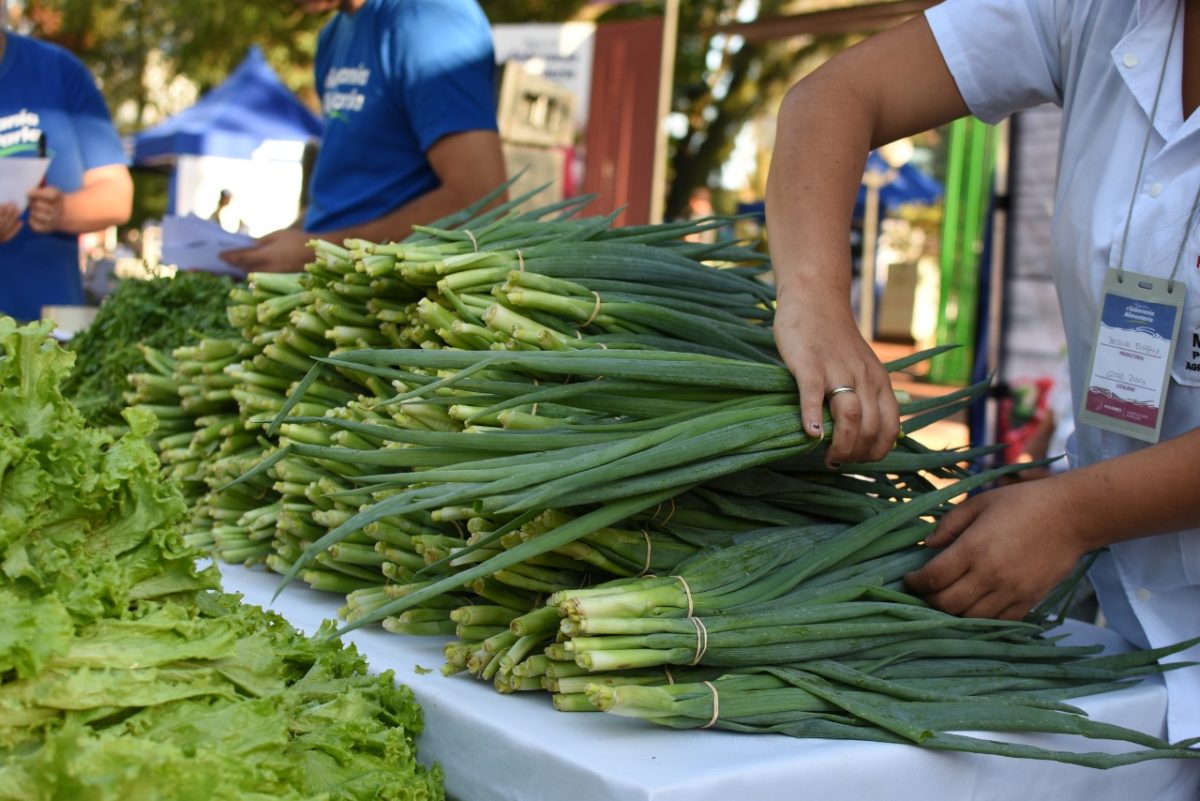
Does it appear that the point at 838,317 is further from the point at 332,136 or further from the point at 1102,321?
the point at 332,136

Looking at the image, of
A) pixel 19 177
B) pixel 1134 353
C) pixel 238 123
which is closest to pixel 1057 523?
pixel 1134 353

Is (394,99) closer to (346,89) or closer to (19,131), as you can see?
(346,89)

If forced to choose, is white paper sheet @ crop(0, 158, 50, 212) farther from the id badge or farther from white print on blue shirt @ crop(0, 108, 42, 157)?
the id badge

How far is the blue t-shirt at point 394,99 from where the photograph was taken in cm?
270

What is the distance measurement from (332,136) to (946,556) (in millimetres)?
2060

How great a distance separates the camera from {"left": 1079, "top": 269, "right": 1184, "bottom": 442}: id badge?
161cm

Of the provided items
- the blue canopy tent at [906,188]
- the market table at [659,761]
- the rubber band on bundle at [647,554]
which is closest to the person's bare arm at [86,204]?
the market table at [659,761]

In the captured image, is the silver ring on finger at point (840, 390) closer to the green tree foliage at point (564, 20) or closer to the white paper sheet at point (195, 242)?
the white paper sheet at point (195, 242)

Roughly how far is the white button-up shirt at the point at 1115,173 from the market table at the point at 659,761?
0.24m

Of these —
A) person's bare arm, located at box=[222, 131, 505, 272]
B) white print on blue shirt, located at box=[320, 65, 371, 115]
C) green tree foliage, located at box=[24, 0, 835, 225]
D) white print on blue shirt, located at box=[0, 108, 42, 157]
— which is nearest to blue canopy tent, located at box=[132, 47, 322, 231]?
white print on blue shirt, located at box=[0, 108, 42, 157]

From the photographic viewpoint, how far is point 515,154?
4.91 meters

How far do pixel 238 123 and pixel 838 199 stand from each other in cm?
740

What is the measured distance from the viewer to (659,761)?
1202mm

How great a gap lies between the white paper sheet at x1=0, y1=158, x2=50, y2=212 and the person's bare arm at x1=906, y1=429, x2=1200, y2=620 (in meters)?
2.76
